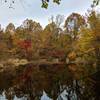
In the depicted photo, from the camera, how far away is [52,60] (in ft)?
201

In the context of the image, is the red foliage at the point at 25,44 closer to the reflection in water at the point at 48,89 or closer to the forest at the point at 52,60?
the forest at the point at 52,60

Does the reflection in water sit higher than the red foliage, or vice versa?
the red foliage

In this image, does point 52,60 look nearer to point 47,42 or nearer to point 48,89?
point 47,42

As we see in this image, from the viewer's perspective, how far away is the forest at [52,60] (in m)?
32.1

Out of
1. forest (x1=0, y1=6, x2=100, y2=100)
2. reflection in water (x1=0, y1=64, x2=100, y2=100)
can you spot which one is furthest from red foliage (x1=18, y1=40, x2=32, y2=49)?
reflection in water (x1=0, y1=64, x2=100, y2=100)

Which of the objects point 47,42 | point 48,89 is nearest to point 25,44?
point 47,42

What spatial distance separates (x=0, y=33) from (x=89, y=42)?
110 ft

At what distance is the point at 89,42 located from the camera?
43844 mm

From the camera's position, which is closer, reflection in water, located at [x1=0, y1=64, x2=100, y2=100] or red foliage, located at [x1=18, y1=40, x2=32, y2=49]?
reflection in water, located at [x1=0, y1=64, x2=100, y2=100]

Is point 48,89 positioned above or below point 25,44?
below

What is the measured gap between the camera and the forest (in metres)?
32.1

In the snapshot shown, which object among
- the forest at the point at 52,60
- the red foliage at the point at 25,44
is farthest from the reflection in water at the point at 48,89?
the red foliage at the point at 25,44

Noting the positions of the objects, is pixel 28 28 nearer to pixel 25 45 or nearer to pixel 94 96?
pixel 25 45

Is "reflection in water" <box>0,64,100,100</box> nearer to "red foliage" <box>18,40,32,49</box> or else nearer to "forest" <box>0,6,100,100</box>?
"forest" <box>0,6,100,100</box>
